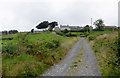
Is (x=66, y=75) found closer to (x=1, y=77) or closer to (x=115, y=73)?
(x=115, y=73)

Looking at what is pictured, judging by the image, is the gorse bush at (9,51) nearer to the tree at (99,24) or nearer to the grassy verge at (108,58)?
the grassy verge at (108,58)

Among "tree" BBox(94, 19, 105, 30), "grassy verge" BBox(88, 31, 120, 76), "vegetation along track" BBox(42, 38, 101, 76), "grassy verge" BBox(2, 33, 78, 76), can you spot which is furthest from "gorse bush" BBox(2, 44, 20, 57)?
"tree" BBox(94, 19, 105, 30)

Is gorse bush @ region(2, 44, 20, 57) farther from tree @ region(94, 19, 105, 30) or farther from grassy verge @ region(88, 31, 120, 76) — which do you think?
tree @ region(94, 19, 105, 30)

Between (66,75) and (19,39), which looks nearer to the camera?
(66,75)

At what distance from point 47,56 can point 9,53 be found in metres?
3.06

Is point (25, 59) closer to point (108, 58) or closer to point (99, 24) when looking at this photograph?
point (108, 58)

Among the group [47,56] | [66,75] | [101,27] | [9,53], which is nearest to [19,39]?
[9,53]

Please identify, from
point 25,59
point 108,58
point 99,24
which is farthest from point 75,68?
point 99,24

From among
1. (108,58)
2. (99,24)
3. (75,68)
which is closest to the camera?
(75,68)

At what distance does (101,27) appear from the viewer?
5862cm

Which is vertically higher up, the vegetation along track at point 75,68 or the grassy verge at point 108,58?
the grassy verge at point 108,58

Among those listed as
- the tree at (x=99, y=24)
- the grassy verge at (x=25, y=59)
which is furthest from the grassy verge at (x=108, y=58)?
the tree at (x=99, y=24)

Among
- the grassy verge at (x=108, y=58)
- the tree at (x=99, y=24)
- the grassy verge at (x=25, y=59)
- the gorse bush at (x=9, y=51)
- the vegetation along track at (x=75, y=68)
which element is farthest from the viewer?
the tree at (x=99, y=24)

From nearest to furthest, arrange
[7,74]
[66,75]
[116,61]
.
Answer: [116,61] → [7,74] → [66,75]
